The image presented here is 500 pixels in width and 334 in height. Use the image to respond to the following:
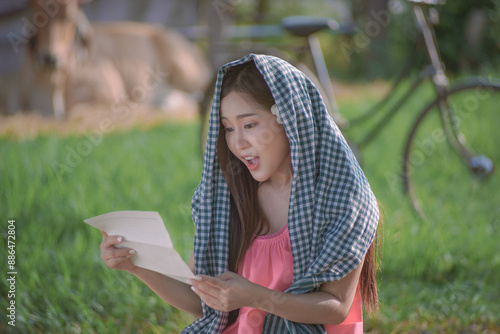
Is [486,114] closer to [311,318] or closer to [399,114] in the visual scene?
[399,114]

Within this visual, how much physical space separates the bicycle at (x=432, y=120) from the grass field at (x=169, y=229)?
0.59 ft

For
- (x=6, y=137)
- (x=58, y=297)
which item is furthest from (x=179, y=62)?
(x=58, y=297)

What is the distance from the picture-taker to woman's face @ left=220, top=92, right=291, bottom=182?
1562 mm

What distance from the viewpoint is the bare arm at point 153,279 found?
156 centimetres

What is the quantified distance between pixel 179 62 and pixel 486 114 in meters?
4.41

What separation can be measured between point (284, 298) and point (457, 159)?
3858mm

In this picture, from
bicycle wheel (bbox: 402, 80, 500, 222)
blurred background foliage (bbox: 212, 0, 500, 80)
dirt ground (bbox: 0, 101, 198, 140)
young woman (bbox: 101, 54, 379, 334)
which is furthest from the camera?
blurred background foliage (bbox: 212, 0, 500, 80)

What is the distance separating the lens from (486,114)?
540 centimetres

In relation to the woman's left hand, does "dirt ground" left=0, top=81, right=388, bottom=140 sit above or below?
above

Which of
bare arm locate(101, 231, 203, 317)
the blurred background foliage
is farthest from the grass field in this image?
the blurred background foliage

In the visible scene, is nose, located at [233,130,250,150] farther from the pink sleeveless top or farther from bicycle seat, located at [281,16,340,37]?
bicycle seat, located at [281,16,340,37]

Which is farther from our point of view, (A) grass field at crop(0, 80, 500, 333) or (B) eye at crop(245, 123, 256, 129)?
(A) grass field at crop(0, 80, 500, 333)

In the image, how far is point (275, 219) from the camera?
66.3 inches

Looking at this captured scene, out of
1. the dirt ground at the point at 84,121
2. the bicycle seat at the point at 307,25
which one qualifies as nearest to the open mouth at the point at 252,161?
the bicycle seat at the point at 307,25
